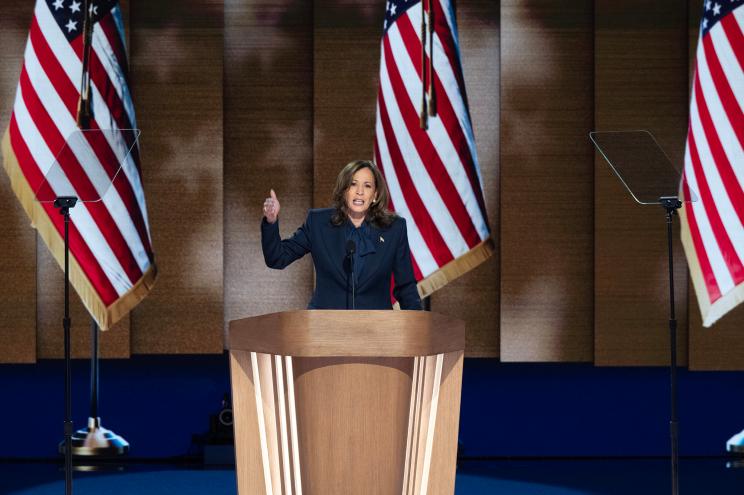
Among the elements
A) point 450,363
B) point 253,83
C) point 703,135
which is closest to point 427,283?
point 703,135

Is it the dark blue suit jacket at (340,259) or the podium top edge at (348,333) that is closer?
the podium top edge at (348,333)

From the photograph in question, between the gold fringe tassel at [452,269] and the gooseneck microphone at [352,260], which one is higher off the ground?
the gold fringe tassel at [452,269]

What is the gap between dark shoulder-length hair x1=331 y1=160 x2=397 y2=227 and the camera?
11.1 ft

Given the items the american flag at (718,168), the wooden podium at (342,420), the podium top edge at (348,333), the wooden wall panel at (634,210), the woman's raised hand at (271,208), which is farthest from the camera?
the wooden wall panel at (634,210)

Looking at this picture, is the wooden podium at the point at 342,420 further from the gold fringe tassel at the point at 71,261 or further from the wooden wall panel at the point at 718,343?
the wooden wall panel at the point at 718,343

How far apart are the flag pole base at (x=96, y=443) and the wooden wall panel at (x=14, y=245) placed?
108 centimetres

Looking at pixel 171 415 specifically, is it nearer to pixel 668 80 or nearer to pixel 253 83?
pixel 253 83

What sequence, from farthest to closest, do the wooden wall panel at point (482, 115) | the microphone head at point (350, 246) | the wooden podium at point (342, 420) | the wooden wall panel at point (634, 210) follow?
the wooden wall panel at point (482, 115) < the wooden wall panel at point (634, 210) < the microphone head at point (350, 246) < the wooden podium at point (342, 420)

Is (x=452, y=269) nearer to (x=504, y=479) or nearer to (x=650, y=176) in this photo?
(x=504, y=479)

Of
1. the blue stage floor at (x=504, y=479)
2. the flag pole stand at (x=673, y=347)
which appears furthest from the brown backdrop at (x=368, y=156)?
the flag pole stand at (x=673, y=347)

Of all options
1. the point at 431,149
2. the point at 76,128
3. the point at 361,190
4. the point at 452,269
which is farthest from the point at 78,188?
the point at 452,269

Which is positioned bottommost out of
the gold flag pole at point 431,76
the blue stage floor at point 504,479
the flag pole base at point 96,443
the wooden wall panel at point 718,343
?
the blue stage floor at point 504,479

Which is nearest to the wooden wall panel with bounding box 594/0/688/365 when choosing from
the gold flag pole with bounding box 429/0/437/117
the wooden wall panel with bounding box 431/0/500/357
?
the wooden wall panel with bounding box 431/0/500/357

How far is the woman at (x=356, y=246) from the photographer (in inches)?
134
